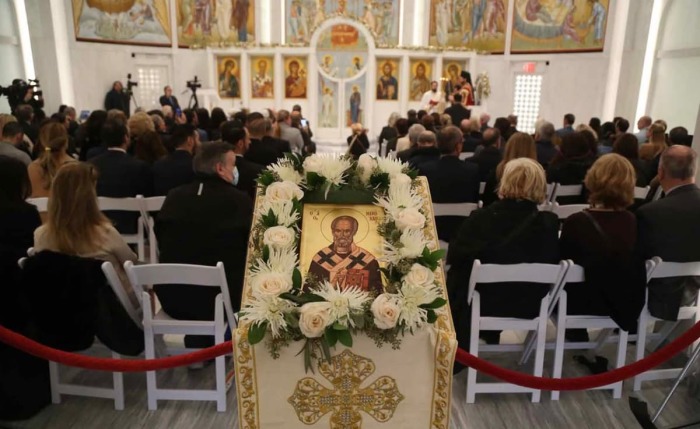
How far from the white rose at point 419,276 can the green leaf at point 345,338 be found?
0.35 m

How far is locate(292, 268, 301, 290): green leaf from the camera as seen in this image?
7.43ft

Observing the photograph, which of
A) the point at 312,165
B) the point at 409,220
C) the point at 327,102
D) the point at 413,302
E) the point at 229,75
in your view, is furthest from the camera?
the point at 229,75

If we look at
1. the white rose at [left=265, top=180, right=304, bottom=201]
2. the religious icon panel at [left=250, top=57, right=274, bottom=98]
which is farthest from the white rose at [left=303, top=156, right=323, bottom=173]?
the religious icon panel at [left=250, top=57, right=274, bottom=98]

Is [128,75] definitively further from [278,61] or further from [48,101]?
[278,61]

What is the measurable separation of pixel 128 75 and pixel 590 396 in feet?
49.6

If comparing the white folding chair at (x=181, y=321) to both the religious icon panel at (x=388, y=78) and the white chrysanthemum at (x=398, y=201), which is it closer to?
the white chrysanthemum at (x=398, y=201)

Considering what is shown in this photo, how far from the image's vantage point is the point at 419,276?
228 cm

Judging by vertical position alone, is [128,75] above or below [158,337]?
above

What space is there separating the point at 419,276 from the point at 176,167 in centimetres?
360

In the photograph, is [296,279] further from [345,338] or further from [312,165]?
[312,165]

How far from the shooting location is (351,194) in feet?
8.73

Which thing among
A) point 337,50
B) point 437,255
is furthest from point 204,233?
point 337,50

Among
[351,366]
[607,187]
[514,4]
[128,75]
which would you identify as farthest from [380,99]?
[351,366]

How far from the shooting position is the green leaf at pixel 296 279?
2264 millimetres
